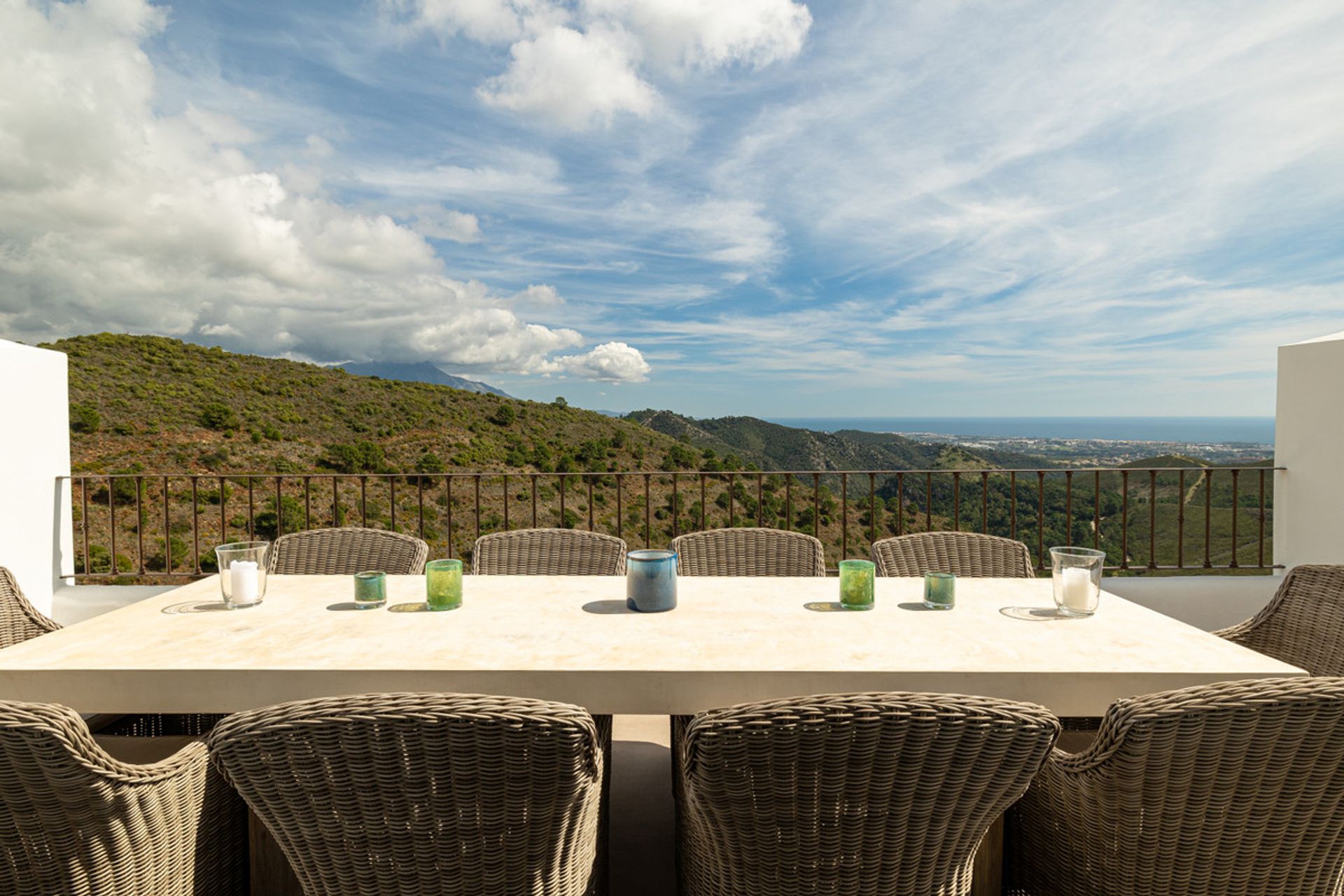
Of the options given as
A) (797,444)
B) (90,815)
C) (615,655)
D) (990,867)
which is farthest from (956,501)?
(797,444)

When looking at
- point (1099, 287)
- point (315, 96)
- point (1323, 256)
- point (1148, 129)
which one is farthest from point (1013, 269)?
point (315, 96)

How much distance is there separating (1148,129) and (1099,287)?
1319 centimetres

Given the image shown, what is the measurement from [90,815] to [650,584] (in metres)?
1.14

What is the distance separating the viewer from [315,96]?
942 centimetres

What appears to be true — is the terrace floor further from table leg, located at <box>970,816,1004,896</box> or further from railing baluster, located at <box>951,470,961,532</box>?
railing baluster, located at <box>951,470,961,532</box>

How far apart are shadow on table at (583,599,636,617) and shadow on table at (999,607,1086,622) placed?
958 millimetres

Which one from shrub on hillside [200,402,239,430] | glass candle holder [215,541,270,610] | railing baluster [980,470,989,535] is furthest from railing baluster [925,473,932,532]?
shrub on hillside [200,402,239,430]

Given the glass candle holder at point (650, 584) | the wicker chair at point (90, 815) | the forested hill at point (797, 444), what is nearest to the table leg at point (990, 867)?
the glass candle holder at point (650, 584)

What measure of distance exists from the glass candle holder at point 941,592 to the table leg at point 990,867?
51 centimetres

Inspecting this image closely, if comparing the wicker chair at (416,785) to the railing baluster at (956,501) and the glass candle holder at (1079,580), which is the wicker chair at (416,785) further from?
the railing baluster at (956,501)

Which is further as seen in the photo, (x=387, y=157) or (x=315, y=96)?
(x=387, y=157)

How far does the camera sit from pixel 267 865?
60.8 inches

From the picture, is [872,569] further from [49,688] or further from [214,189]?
[214,189]

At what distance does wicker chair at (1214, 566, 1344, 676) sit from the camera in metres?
1.87
